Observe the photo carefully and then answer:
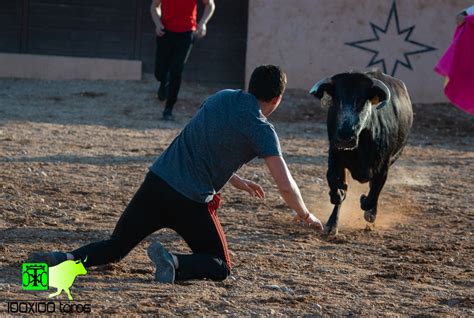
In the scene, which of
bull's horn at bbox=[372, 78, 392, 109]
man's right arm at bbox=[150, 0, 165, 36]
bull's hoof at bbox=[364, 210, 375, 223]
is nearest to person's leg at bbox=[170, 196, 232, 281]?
bull's horn at bbox=[372, 78, 392, 109]

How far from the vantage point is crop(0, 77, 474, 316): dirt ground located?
5945 millimetres

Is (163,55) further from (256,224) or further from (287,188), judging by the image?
(287,188)

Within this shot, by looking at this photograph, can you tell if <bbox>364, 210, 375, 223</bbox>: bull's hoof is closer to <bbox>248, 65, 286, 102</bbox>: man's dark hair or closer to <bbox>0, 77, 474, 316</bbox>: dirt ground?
<bbox>0, 77, 474, 316</bbox>: dirt ground

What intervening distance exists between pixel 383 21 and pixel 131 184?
31.8ft

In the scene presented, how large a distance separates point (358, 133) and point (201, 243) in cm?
246

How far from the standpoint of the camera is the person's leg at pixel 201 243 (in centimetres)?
607

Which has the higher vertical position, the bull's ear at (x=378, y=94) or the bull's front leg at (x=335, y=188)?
the bull's ear at (x=378, y=94)

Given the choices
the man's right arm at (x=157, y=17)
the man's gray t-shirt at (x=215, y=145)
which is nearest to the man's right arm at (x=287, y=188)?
the man's gray t-shirt at (x=215, y=145)

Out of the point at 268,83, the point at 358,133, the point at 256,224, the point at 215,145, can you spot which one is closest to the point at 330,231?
A: the point at 256,224

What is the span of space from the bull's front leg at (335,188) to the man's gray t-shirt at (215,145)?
240 centimetres

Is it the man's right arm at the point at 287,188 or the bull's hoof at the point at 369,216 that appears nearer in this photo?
the man's right arm at the point at 287,188

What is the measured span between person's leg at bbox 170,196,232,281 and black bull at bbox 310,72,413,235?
2.24 meters

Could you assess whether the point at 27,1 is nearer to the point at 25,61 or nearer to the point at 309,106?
the point at 25,61

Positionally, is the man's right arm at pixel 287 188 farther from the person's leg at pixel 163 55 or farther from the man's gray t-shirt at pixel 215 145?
the person's leg at pixel 163 55
